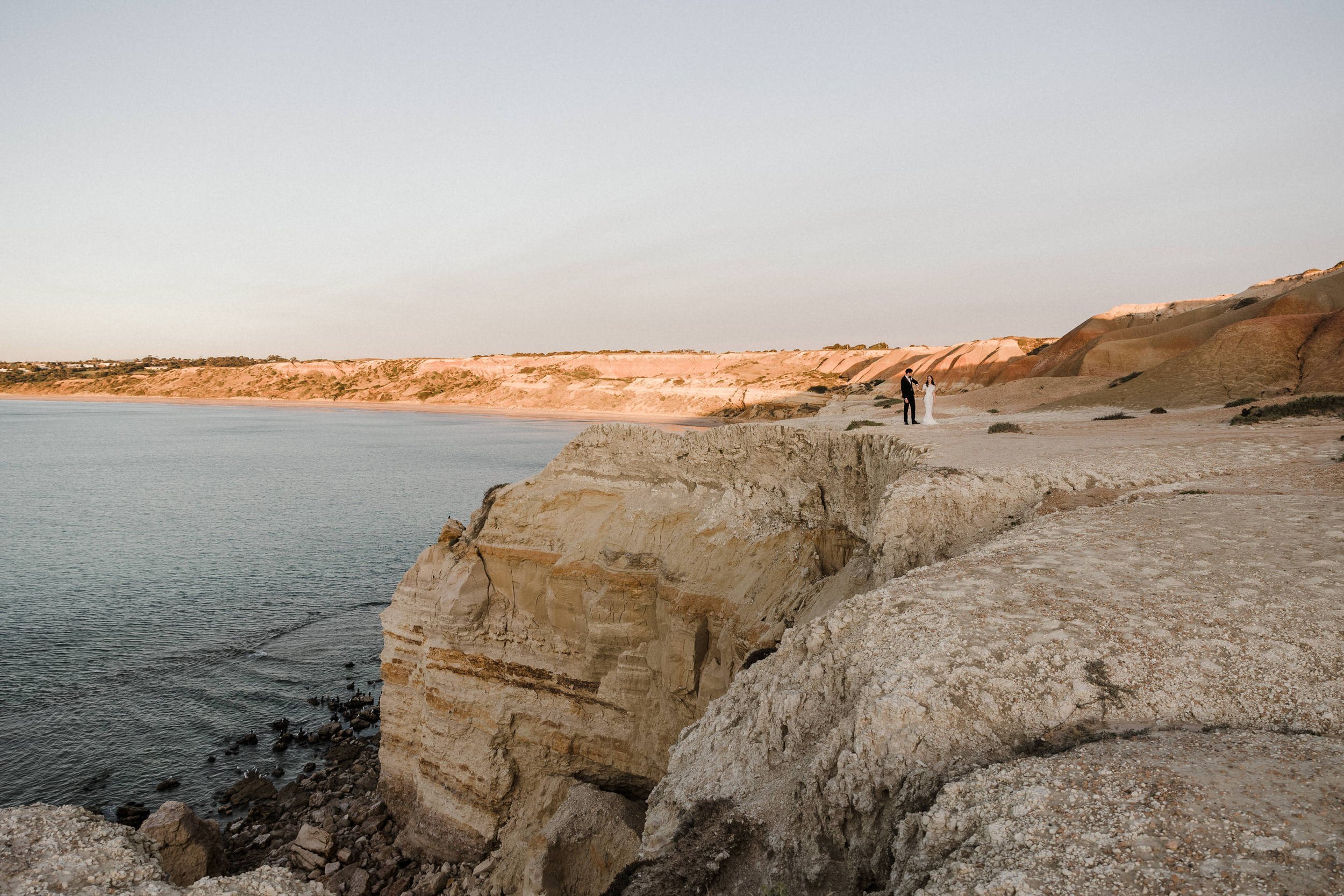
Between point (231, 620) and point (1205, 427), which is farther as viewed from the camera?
point (231, 620)

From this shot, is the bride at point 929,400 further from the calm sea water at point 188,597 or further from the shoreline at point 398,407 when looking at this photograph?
the shoreline at point 398,407

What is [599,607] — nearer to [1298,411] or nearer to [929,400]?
[929,400]

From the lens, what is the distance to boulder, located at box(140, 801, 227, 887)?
11312 mm

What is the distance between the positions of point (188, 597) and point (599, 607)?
2056 centimetres

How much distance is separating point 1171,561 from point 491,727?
1104cm

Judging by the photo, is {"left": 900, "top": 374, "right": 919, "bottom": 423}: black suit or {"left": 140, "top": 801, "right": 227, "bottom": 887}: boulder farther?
{"left": 900, "top": 374, "right": 919, "bottom": 423}: black suit

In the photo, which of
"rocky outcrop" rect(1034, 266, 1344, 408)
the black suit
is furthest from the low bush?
"rocky outcrop" rect(1034, 266, 1344, 408)

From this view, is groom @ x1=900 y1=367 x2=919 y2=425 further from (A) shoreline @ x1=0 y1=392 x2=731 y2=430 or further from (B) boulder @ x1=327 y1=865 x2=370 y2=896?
(A) shoreline @ x1=0 y1=392 x2=731 y2=430

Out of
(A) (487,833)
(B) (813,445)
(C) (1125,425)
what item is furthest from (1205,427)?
(A) (487,833)

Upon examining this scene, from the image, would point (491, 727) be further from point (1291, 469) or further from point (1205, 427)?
point (1205, 427)

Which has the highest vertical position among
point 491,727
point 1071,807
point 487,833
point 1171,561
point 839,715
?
point 1171,561

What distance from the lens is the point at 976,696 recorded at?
431 centimetres

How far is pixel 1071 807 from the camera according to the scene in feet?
10.8

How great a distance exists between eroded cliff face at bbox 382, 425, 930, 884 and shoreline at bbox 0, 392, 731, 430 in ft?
184
